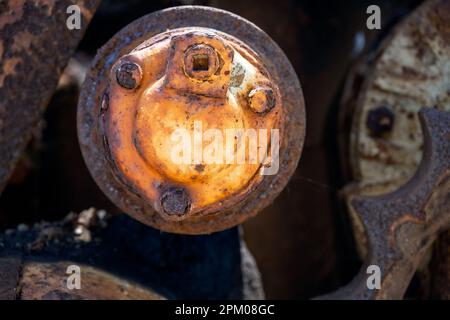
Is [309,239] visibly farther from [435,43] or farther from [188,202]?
[188,202]

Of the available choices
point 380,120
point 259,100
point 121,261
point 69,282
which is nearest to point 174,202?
point 259,100

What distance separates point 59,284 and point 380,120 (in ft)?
3.22

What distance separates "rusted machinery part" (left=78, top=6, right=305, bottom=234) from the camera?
3.36 ft

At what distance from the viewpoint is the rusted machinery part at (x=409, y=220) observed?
1291 mm

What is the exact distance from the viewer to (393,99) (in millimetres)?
1767

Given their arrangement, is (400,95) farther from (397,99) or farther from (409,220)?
(409,220)

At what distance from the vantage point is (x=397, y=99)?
1766 mm

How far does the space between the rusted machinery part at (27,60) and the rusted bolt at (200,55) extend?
43 centimetres

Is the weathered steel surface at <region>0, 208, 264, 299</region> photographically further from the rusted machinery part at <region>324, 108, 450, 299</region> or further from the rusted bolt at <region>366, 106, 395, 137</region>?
the rusted bolt at <region>366, 106, 395, 137</region>
